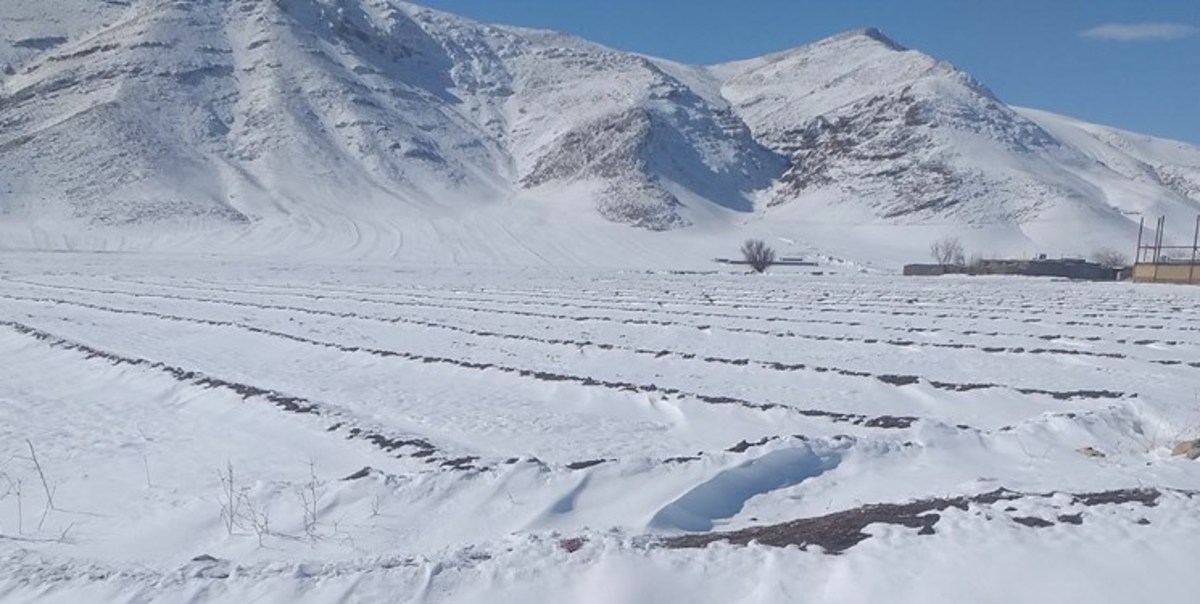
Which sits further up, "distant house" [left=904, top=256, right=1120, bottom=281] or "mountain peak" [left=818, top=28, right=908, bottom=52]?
"mountain peak" [left=818, top=28, right=908, bottom=52]

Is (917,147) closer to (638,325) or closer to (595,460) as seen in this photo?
(638,325)

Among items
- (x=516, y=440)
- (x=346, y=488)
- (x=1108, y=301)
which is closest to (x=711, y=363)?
(x=516, y=440)

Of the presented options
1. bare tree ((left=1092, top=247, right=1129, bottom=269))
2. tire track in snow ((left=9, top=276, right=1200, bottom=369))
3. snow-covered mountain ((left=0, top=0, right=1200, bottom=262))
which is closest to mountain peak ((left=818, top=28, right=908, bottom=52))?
snow-covered mountain ((left=0, top=0, right=1200, bottom=262))

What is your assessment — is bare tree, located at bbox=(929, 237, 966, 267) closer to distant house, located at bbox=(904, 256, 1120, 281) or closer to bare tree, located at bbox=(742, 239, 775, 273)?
distant house, located at bbox=(904, 256, 1120, 281)

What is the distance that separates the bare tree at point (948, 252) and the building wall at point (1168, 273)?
3193 cm

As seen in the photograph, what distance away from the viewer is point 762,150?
477ft

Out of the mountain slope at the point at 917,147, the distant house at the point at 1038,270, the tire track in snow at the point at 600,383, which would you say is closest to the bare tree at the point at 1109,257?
the mountain slope at the point at 917,147

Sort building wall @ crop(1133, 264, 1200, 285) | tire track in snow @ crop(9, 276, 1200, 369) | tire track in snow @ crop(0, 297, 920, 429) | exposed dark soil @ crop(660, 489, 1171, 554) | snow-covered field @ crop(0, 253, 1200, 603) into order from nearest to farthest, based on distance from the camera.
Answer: snow-covered field @ crop(0, 253, 1200, 603)
exposed dark soil @ crop(660, 489, 1171, 554)
tire track in snow @ crop(0, 297, 920, 429)
tire track in snow @ crop(9, 276, 1200, 369)
building wall @ crop(1133, 264, 1200, 285)

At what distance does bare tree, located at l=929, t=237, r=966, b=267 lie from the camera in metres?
90.7

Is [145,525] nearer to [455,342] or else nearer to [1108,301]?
[455,342]

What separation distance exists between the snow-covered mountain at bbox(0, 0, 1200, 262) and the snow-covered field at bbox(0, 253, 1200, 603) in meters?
63.8

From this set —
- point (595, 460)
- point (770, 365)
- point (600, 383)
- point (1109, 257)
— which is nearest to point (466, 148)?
point (1109, 257)

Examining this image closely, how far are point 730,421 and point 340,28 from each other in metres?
158

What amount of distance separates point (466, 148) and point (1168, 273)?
3989 inches
